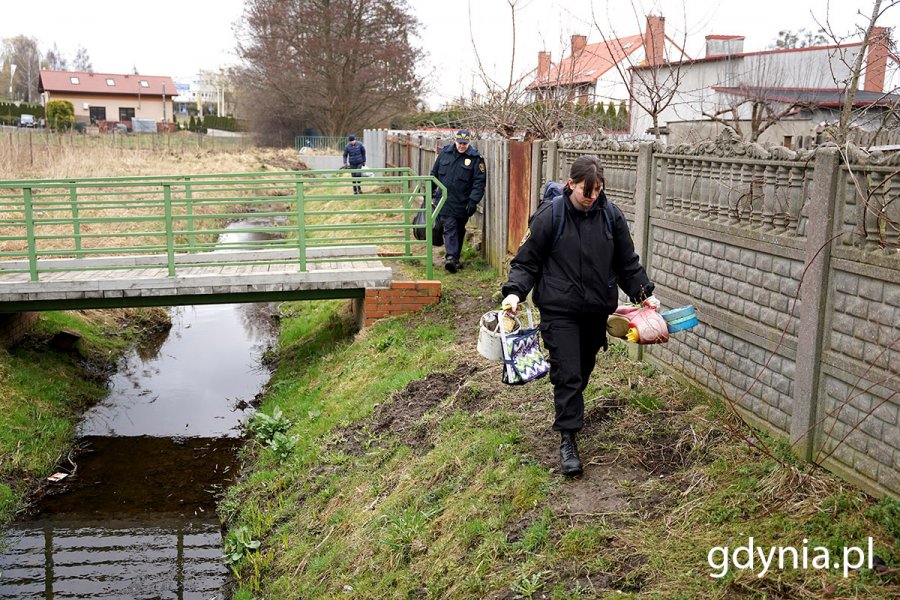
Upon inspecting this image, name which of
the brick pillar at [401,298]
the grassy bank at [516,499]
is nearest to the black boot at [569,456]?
the grassy bank at [516,499]

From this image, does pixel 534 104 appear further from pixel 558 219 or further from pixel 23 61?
pixel 23 61

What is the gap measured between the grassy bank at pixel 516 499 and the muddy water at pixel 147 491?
1.35 ft

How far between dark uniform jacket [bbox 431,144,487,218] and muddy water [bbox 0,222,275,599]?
3.50 m

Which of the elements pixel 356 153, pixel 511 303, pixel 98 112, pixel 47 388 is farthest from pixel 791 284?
pixel 98 112

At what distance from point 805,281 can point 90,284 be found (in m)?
7.65

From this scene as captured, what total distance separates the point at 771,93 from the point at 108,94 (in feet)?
264

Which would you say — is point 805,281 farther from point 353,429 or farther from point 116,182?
point 116,182

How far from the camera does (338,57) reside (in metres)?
48.0

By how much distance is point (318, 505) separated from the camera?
6.45 metres

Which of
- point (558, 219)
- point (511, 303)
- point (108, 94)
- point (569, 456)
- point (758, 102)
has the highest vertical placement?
point (108, 94)

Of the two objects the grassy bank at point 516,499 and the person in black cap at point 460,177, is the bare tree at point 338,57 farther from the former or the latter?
the grassy bank at point 516,499

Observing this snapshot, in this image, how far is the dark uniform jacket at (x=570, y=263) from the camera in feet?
14.7

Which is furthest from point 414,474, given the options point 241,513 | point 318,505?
point 241,513

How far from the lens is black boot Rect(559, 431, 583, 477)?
4.61m
